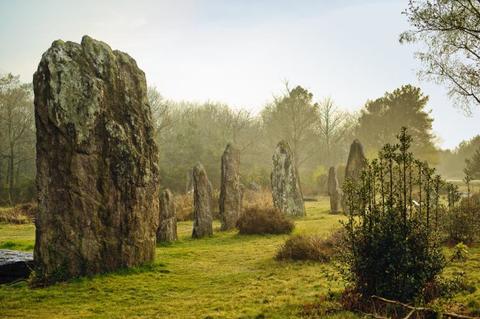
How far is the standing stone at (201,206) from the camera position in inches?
611

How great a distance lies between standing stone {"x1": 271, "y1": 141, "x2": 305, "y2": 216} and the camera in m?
21.5

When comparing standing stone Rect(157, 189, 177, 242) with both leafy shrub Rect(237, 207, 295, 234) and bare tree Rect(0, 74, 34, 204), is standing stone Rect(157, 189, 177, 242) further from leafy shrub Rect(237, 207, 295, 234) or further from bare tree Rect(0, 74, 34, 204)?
bare tree Rect(0, 74, 34, 204)

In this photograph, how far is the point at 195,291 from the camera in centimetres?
843

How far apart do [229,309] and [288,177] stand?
1489 cm

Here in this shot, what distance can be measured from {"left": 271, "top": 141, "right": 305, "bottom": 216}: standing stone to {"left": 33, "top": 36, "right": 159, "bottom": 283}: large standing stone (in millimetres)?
12081

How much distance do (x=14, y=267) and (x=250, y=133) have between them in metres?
43.2

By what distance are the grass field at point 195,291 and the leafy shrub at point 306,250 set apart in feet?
1.30

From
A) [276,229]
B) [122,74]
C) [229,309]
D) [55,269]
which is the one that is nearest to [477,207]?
[276,229]

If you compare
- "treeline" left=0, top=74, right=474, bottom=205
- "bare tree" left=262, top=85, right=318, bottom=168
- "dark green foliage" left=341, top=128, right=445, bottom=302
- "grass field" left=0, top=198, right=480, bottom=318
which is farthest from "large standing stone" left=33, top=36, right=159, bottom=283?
"bare tree" left=262, top=85, right=318, bottom=168

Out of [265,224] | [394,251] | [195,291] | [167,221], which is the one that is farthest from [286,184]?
[394,251]

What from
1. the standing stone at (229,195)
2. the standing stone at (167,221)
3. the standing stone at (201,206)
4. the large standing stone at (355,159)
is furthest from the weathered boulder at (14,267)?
the large standing stone at (355,159)

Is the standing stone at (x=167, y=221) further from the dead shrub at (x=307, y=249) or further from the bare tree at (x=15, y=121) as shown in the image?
the bare tree at (x=15, y=121)

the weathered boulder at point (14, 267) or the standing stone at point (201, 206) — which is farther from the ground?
the standing stone at point (201, 206)

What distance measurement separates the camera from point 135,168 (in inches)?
386
